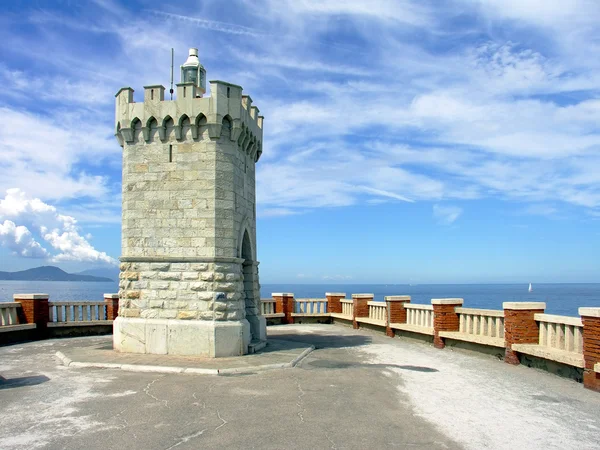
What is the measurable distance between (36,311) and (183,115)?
30.5 ft

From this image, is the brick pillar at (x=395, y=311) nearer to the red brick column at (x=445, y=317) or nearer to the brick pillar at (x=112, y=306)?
the red brick column at (x=445, y=317)

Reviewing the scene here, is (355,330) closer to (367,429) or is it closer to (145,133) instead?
(145,133)

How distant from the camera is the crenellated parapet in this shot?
13172mm

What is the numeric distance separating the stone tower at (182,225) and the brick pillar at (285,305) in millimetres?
9042

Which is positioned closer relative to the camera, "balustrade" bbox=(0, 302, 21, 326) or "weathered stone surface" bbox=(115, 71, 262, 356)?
"weathered stone surface" bbox=(115, 71, 262, 356)

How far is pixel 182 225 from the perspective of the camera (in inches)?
516

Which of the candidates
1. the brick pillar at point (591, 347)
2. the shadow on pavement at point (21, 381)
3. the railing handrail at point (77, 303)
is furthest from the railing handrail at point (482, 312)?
the railing handrail at point (77, 303)

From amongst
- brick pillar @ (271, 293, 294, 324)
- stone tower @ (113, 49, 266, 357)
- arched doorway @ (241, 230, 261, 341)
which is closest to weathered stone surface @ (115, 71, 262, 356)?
stone tower @ (113, 49, 266, 357)

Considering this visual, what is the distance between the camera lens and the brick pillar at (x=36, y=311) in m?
17.0

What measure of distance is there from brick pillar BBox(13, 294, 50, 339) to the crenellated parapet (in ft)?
23.8

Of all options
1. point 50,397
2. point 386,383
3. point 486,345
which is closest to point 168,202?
point 50,397

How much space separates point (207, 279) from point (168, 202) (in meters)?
2.35

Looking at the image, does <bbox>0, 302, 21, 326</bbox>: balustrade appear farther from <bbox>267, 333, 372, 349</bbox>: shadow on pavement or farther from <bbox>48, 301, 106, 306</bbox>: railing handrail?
<bbox>267, 333, 372, 349</bbox>: shadow on pavement

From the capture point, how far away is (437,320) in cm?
1506
